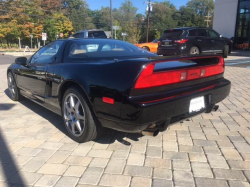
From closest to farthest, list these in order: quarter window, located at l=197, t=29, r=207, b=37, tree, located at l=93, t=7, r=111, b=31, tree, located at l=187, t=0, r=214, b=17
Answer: quarter window, located at l=197, t=29, r=207, b=37, tree, located at l=93, t=7, r=111, b=31, tree, located at l=187, t=0, r=214, b=17

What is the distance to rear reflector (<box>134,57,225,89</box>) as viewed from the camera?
6.95 ft

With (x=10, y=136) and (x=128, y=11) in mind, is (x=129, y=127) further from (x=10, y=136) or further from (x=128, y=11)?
(x=128, y=11)

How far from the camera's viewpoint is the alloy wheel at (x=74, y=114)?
2.70m

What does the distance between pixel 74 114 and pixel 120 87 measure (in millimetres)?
937

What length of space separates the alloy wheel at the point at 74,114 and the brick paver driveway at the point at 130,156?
0.57 feet

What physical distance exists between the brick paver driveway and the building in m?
19.5

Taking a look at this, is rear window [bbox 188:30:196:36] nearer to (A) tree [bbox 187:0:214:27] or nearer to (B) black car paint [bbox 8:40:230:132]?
(B) black car paint [bbox 8:40:230:132]

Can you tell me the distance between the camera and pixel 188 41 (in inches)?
371

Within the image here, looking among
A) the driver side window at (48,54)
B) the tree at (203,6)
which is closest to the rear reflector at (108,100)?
the driver side window at (48,54)

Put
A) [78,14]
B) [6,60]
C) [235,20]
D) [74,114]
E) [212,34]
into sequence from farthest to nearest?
[78,14] < [235,20] < [6,60] < [212,34] < [74,114]

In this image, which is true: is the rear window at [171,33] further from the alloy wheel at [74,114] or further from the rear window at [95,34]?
the alloy wheel at [74,114]

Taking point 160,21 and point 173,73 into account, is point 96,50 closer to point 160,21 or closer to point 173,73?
point 173,73

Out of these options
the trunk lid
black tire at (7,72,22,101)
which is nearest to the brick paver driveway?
the trunk lid

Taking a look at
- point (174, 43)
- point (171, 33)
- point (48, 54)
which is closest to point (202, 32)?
point (171, 33)
